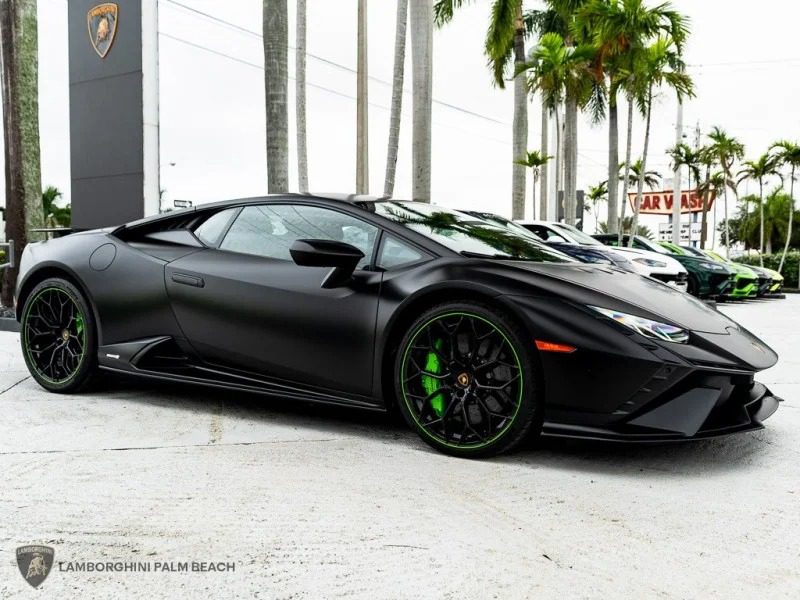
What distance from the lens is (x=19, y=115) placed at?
12344mm

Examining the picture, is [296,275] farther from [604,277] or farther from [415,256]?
[604,277]

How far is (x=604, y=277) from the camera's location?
4.06 m

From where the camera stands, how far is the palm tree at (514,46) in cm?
2558

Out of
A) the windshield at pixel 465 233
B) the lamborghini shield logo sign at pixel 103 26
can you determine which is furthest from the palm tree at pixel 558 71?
the windshield at pixel 465 233

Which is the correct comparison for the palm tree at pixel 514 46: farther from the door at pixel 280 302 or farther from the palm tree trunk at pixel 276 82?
the door at pixel 280 302

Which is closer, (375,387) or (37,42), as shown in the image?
(375,387)

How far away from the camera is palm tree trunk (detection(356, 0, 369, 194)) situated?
1727 centimetres

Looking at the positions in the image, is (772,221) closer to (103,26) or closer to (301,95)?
(301,95)

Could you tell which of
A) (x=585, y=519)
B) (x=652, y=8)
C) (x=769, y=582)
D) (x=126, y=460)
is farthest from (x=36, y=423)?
(x=652, y=8)

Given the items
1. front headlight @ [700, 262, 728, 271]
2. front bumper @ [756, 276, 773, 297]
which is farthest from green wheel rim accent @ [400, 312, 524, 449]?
front bumper @ [756, 276, 773, 297]

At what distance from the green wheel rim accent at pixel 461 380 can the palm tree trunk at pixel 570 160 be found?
24.8 metres

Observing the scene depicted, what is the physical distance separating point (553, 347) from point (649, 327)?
41 centimetres

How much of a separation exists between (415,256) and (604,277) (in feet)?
3.01

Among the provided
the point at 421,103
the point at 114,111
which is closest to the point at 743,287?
the point at 421,103
